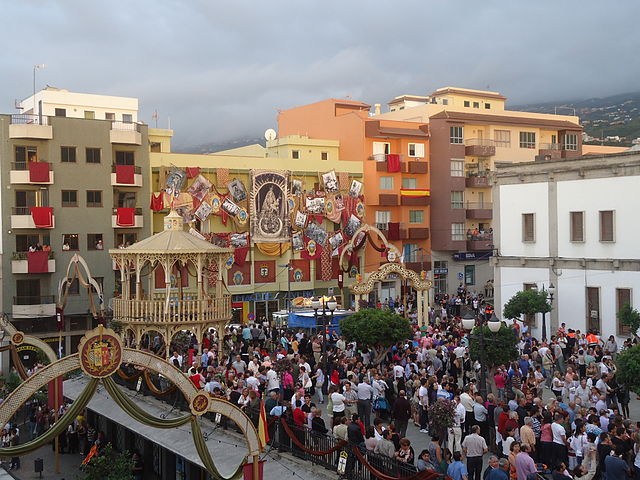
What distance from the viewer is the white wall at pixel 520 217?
127 feet

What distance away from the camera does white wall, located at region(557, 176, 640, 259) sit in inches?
1378

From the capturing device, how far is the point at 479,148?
58656 millimetres

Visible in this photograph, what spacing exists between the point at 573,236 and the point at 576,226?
48 cm

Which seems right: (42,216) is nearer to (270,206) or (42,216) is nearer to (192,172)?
(192,172)

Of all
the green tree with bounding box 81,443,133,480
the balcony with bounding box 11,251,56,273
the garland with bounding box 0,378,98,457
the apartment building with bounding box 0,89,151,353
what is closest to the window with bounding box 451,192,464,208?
the apartment building with bounding box 0,89,151,353

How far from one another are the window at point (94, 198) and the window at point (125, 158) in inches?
84.8

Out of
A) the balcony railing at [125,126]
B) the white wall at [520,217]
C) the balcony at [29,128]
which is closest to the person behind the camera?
the white wall at [520,217]

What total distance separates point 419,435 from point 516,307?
15.6 metres

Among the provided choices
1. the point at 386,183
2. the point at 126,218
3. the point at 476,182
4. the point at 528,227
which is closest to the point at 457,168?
the point at 476,182

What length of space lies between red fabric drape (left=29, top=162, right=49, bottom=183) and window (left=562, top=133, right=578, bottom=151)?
132 ft

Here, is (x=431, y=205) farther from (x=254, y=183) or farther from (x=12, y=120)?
(x=12, y=120)

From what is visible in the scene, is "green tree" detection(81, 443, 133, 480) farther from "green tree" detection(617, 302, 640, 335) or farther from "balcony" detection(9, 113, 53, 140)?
"balcony" detection(9, 113, 53, 140)

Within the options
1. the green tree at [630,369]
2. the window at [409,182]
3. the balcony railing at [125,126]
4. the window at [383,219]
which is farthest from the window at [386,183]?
the green tree at [630,369]

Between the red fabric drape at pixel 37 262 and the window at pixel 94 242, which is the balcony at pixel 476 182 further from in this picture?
the red fabric drape at pixel 37 262
